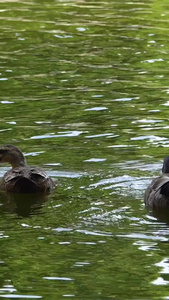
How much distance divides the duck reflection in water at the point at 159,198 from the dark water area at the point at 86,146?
0.09 meters

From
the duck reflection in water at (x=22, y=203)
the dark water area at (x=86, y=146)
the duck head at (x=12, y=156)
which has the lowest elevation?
the duck reflection in water at (x=22, y=203)

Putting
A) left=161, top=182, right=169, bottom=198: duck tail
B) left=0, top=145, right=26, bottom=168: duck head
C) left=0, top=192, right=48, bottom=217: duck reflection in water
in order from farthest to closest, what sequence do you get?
1. left=0, top=145, right=26, bottom=168: duck head
2. left=0, top=192, right=48, bottom=217: duck reflection in water
3. left=161, top=182, right=169, bottom=198: duck tail

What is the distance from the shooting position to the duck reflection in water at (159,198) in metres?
12.6

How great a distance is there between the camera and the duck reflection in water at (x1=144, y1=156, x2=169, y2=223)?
12570 mm

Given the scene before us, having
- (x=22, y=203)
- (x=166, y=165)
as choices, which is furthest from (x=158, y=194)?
(x=22, y=203)

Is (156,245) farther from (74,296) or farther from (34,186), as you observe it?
(34,186)

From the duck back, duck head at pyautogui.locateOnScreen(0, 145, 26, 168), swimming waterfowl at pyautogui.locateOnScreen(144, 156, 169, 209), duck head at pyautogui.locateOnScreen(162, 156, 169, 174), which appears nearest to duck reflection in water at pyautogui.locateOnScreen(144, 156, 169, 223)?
swimming waterfowl at pyautogui.locateOnScreen(144, 156, 169, 209)

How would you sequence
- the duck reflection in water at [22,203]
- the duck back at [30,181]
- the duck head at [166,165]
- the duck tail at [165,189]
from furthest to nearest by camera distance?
the duck back at [30,181], the duck head at [166,165], the duck reflection in water at [22,203], the duck tail at [165,189]

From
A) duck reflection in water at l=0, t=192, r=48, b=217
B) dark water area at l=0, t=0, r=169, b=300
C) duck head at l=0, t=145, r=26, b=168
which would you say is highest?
duck head at l=0, t=145, r=26, b=168

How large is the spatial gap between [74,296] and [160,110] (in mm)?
9157

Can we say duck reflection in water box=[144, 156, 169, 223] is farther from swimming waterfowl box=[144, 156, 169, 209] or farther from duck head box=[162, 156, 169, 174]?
duck head box=[162, 156, 169, 174]

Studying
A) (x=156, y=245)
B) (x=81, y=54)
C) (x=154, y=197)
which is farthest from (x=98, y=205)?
(x=81, y=54)

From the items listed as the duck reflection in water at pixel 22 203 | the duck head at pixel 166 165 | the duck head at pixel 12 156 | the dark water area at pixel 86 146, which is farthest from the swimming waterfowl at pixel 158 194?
the duck head at pixel 12 156

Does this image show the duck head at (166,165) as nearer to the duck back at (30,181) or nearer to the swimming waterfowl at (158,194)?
the swimming waterfowl at (158,194)
